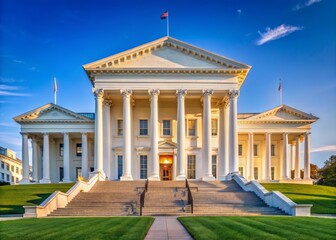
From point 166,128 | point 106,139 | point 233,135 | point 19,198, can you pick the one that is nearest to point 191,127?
point 166,128

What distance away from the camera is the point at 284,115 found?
147ft

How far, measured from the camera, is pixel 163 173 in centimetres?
3884

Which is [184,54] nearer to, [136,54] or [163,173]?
[136,54]

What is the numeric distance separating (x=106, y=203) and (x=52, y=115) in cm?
2529

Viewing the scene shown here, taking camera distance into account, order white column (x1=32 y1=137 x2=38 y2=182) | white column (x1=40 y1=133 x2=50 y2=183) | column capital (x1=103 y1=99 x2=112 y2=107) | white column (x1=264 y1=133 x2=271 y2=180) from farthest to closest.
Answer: white column (x1=32 y1=137 x2=38 y2=182) < white column (x1=264 y1=133 x2=271 y2=180) < white column (x1=40 y1=133 x2=50 y2=183) < column capital (x1=103 y1=99 x2=112 y2=107)

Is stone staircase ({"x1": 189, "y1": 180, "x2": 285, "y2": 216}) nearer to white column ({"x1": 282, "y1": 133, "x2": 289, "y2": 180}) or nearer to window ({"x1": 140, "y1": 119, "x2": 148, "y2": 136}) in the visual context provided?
window ({"x1": 140, "y1": 119, "x2": 148, "y2": 136})

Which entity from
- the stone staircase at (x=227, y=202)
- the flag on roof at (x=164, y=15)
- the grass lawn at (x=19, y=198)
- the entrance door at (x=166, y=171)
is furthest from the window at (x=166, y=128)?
the grass lawn at (x=19, y=198)

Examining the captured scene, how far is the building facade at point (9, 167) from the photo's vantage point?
7512 cm

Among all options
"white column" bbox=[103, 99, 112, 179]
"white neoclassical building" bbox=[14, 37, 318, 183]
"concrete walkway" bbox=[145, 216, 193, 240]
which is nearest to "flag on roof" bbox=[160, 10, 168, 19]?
"white neoclassical building" bbox=[14, 37, 318, 183]

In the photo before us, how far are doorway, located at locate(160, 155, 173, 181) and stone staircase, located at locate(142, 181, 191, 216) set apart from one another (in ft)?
29.1

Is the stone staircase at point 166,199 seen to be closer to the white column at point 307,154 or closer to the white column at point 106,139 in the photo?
the white column at point 106,139

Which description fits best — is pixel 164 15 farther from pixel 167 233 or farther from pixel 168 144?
pixel 167 233

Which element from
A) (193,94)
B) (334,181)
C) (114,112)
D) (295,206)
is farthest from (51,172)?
(334,181)

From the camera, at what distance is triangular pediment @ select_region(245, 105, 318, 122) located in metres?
44.3
